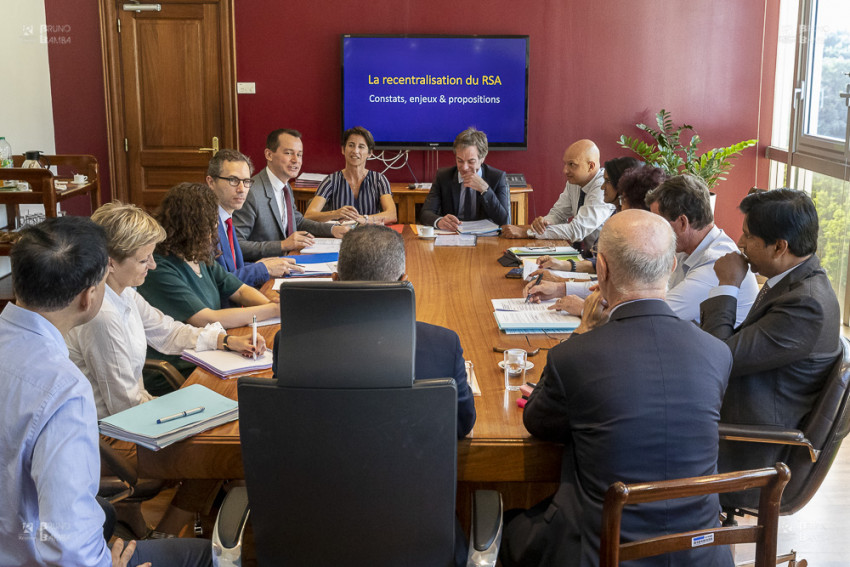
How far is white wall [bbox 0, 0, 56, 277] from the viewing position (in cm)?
627

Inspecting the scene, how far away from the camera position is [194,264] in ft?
9.96

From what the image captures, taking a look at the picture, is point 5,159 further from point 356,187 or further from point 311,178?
point 356,187

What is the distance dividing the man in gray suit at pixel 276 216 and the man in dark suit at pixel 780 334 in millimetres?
2402

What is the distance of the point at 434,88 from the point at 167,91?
2121 mm

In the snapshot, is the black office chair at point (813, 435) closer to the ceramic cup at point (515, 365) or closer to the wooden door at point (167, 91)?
the ceramic cup at point (515, 365)

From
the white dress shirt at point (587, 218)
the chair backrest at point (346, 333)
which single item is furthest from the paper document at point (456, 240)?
the chair backrest at point (346, 333)

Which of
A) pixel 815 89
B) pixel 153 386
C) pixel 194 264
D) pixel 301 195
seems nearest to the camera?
pixel 153 386

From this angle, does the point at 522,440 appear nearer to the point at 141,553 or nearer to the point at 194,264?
the point at 141,553

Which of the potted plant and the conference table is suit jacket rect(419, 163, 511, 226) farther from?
the potted plant

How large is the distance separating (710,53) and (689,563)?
18.9 ft

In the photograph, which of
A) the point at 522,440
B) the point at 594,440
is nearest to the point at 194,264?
the point at 522,440

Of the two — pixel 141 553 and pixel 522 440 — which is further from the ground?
pixel 522 440

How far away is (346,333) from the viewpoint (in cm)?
154

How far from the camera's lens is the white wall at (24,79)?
247 inches
